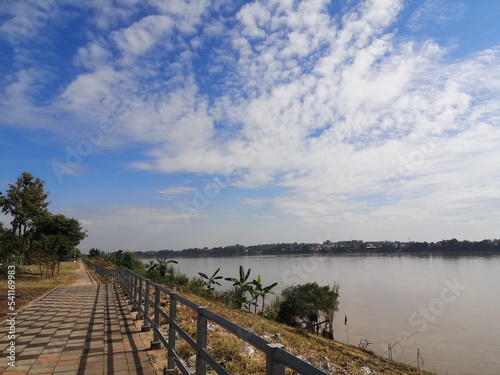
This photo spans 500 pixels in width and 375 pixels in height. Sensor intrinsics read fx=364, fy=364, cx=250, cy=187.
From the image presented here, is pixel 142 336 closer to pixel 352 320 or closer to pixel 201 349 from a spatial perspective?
pixel 201 349

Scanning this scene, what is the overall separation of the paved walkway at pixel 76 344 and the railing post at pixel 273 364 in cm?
357

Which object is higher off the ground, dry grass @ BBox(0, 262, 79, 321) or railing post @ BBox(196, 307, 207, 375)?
railing post @ BBox(196, 307, 207, 375)

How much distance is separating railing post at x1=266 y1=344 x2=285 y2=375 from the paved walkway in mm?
3574

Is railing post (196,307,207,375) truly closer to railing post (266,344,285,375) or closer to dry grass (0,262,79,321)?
railing post (266,344,285,375)

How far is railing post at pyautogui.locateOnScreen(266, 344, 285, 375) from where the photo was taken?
1956mm

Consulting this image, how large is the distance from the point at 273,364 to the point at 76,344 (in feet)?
19.0

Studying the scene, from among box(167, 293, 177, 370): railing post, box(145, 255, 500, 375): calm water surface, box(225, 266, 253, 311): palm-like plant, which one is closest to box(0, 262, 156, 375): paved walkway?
box(167, 293, 177, 370): railing post

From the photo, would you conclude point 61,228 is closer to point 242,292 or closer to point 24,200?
point 24,200

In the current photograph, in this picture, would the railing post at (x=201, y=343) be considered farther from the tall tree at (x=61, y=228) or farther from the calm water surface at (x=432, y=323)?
the tall tree at (x=61, y=228)

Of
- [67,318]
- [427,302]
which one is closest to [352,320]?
[427,302]

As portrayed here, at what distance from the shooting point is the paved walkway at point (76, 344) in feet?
16.8

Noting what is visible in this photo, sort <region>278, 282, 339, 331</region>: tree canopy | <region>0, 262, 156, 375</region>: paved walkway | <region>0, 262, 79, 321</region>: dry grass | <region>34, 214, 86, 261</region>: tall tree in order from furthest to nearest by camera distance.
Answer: <region>34, 214, 86, 261</region>: tall tree < <region>278, 282, 339, 331</region>: tree canopy < <region>0, 262, 79, 321</region>: dry grass < <region>0, 262, 156, 375</region>: paved walkway

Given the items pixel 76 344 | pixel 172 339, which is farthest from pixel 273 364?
pixel 76 344

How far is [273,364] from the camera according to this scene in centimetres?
199
